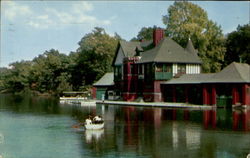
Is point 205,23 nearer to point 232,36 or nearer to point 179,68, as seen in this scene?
point 232,36

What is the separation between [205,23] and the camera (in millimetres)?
71500

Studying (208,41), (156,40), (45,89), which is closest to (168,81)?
(156,40)

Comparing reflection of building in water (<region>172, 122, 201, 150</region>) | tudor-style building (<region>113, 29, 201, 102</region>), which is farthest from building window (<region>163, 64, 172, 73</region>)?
reflection of building in water (<region>172, 122, 201, 150</region>)

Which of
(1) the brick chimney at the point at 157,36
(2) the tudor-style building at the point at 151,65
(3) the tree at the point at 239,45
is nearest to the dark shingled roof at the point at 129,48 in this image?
(2) the tudor-style building at the point at 151,65

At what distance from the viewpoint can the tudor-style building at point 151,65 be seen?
58250 millimetres

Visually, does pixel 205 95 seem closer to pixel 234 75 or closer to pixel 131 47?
pixel 234 75

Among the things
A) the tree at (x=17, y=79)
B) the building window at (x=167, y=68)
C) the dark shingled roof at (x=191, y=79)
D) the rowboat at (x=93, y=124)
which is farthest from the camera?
the tree at (x=17, y=79)

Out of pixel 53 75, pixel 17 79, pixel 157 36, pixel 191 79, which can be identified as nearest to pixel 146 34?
pixel 53 75

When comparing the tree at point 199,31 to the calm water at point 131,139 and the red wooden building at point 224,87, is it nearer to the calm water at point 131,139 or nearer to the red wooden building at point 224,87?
the red wooden building at point 224,87

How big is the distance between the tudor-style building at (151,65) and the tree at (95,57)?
19677 millimetres

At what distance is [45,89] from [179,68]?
6254cm

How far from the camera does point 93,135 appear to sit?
25078 millimetres

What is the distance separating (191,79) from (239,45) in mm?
21367

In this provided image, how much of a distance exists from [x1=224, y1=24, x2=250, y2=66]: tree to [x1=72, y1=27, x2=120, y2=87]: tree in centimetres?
2500
